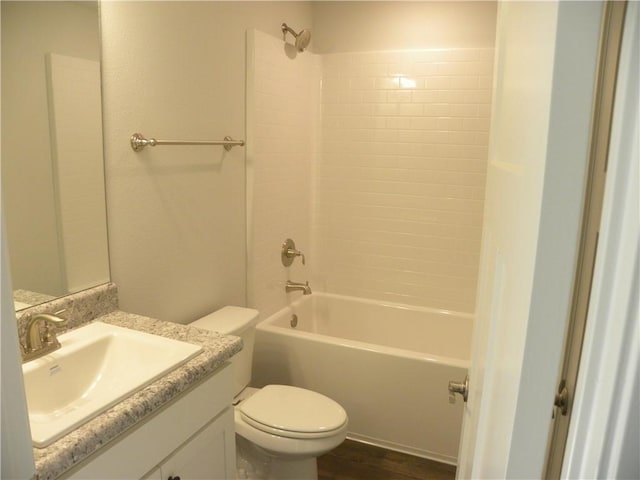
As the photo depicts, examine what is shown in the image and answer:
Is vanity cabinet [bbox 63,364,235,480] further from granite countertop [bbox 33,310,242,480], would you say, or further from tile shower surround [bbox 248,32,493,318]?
tile shower surround [bbox 248,32,493,318]

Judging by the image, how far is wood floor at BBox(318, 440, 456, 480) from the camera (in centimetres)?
232

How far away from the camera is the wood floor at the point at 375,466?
232 cm

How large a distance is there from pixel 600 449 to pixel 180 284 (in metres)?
1.77

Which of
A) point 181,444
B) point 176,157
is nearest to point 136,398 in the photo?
point 181,444

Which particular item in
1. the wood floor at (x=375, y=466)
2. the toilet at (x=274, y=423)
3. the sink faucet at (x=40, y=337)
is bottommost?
the wood floor at (x=375, y=466)

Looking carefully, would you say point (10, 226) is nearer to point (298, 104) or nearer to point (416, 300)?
point (298, 104)

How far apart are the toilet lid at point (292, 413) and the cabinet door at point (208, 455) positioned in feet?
1.01

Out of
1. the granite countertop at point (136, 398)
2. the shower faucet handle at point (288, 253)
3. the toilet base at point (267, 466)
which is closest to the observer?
the granite countertop at point (136, 398)

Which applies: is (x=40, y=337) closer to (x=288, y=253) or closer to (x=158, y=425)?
(x=158, y=425)

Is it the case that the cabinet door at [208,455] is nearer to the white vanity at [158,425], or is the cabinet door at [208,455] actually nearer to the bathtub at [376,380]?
the white vanity at [158,425]

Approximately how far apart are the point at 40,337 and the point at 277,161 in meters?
1.66

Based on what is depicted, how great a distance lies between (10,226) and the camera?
1.37m

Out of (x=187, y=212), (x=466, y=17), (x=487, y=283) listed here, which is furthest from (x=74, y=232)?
(x=466, y=17)

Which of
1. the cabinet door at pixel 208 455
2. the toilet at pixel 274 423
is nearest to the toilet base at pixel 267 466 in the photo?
the toilet at pixel 274 423
